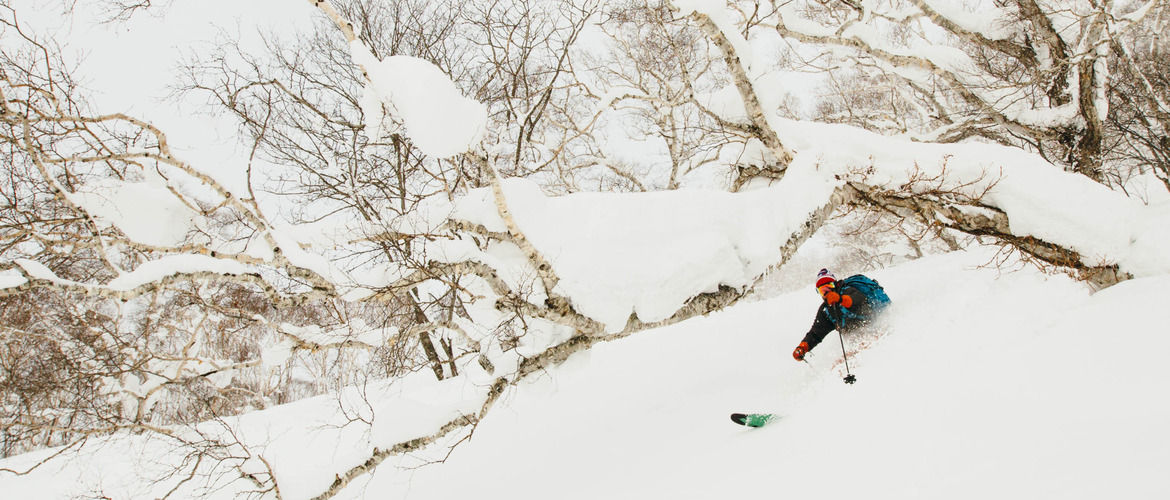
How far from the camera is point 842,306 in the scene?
5328 mm

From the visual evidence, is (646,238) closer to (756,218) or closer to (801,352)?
(756,218)

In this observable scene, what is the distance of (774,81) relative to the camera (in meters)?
4.60

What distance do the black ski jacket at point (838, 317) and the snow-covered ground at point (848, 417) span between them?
27cm

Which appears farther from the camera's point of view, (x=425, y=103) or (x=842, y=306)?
(x=842, y=306)

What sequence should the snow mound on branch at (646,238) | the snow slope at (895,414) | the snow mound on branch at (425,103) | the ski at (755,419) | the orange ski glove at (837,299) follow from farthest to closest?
the orange ski glove at (837,299) < the ski at (755,419) < the snow mound on branch at (646,238) < the snow mound on branch at (425,103) < the snow slope at (895,414)

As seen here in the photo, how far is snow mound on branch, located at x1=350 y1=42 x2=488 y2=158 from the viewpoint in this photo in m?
3.04

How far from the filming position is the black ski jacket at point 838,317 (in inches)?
209

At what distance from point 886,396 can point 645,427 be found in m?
2.53

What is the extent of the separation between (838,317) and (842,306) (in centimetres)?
18

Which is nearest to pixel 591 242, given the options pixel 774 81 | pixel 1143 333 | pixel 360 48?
pixel 360 48

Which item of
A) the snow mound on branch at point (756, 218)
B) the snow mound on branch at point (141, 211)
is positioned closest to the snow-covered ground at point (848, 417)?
the snow mound on branch at point (756, 218)

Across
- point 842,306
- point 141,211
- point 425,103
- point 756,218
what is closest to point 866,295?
point 842,306

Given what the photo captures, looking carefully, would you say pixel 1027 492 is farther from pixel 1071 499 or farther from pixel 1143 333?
pixel 1143 333

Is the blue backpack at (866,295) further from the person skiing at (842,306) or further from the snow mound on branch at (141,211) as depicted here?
the snow mound on branch at (141,211)
